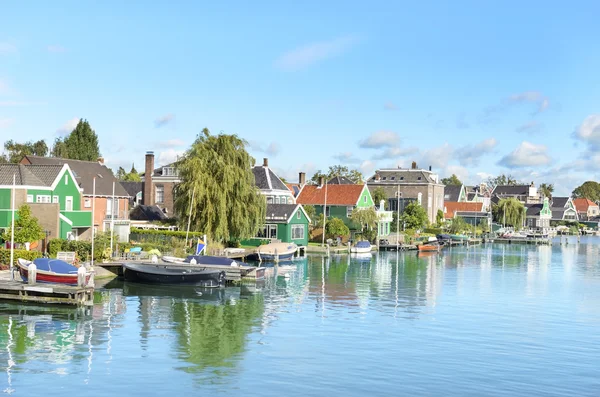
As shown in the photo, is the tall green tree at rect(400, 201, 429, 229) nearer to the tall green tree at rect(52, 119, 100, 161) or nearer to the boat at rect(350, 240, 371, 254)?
the boat at rect(350, 240, 371, 254)

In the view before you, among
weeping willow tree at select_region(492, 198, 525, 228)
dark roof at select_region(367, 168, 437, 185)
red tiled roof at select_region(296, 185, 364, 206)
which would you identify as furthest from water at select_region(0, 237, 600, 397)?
weeping willow tree at select_region(492, 198, 525, 228)

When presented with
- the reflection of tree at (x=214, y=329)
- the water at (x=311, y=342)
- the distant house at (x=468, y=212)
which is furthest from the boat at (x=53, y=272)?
the distant house at (x=468, y=212)

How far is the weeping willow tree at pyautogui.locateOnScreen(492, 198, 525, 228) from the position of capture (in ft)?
504

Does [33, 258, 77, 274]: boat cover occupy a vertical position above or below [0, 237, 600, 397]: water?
above

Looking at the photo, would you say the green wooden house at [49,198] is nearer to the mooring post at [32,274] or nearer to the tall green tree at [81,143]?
the mooring post at [32,274]

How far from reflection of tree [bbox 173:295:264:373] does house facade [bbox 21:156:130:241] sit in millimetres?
24163

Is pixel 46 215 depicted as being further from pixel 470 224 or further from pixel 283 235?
pixel 470 224

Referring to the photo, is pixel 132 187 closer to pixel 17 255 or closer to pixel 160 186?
pixel 160 186

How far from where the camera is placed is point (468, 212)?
151 m

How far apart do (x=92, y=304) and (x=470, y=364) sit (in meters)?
22.6

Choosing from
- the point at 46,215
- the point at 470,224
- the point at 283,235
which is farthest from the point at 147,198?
the point at 470,224

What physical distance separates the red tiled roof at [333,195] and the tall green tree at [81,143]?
36791 millimetres

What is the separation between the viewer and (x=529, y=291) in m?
56.0

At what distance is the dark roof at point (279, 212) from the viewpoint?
80312 millimetres
